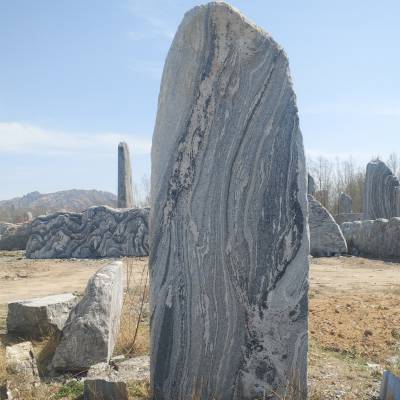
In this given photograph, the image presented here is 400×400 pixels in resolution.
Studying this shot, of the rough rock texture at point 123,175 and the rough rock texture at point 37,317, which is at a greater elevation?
the rough rock texture at point 123,175

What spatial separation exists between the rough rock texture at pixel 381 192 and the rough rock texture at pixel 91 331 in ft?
40.0

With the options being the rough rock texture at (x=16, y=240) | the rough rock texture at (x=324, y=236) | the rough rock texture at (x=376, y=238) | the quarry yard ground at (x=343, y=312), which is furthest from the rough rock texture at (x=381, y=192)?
the rough rock texture at (x=16, y=240)

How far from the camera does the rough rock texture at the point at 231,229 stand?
2906mm

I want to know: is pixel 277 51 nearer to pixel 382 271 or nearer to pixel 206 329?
pixel 206 329

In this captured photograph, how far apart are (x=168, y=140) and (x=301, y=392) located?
1.74 m

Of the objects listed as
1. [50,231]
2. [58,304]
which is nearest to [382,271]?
[58,304]

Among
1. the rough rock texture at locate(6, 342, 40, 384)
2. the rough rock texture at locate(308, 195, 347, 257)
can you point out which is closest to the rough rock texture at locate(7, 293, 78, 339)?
the rough rock texture at locate(6, 342, 40, 384)

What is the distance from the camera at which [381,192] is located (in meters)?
14.6

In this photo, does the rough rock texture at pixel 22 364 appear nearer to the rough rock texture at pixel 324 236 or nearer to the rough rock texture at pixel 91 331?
the rough rock texture at pixel 91 331

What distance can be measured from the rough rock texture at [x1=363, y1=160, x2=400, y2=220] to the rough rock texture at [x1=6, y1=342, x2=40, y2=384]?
12.9 m

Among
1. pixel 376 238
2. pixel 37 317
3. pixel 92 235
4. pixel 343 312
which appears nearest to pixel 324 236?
pixel 376 238

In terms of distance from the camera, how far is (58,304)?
4.71 m

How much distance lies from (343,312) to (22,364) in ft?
11.0

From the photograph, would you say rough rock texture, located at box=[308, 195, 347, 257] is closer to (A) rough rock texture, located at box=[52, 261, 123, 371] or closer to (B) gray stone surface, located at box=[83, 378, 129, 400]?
(A) rough rock texture, located at box=[52, 261, 123, 371]
